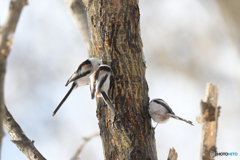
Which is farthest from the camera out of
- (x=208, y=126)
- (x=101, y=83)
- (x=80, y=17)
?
(x=80, y=17)

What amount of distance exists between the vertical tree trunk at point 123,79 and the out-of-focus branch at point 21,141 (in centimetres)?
43

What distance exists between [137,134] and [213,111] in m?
0.55

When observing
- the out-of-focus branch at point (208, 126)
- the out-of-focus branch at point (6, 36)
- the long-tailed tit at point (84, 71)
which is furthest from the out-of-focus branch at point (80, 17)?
the out-of-focus branch at point (6, 36)

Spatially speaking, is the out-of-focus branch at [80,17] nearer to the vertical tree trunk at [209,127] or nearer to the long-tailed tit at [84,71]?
the long-tailed tit at [84,71]

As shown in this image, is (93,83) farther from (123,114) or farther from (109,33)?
(109,33)

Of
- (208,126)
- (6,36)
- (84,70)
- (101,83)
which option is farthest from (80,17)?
(6,36)

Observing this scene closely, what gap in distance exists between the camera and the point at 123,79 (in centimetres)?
183

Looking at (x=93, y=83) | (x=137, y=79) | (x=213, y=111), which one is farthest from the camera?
(x=137, y=79)

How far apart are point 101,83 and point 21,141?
0.65 m

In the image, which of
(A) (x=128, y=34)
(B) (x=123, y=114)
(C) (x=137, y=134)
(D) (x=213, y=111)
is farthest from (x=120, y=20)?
(D) (x=213, y=111)

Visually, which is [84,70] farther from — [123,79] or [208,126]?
[208,126]

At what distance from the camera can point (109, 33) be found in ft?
6.24

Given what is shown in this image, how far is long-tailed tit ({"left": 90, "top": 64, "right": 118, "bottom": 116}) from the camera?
1668 millimetres

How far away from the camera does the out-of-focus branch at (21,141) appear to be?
6.15 feet
